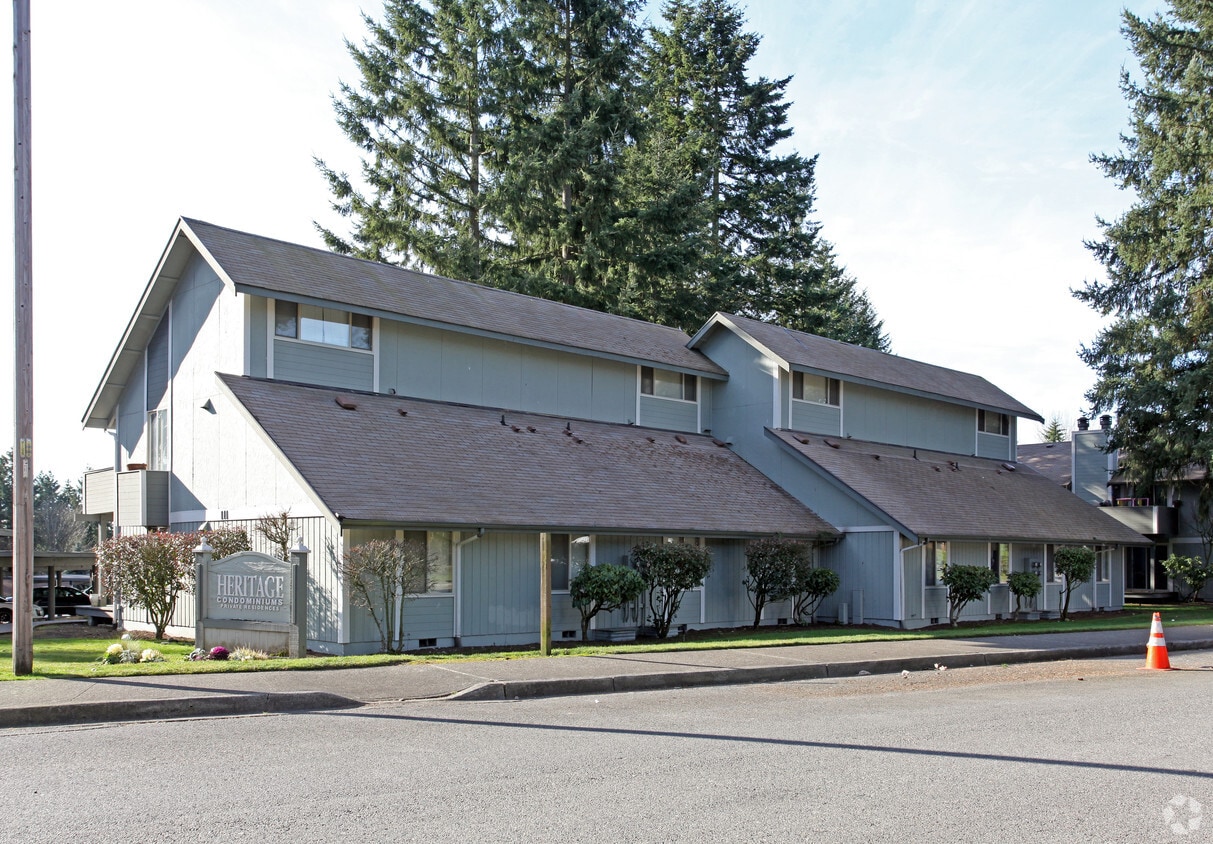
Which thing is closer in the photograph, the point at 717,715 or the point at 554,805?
the point at 554,805

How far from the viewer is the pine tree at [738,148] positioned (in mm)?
48156

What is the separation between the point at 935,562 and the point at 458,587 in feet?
40.5

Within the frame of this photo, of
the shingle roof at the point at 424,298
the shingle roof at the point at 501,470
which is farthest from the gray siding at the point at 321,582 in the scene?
the shingle roof at the point at 424,298

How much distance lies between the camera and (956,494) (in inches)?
1129

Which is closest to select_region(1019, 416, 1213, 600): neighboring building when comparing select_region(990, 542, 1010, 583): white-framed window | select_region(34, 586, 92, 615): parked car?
select_region(990, 542, 1010, 583): white-framed window

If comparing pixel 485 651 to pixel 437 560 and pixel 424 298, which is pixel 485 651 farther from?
pixel 424 298

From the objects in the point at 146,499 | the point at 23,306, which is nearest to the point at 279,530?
the point at 146,499

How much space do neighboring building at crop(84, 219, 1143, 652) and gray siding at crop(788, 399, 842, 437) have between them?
8cm

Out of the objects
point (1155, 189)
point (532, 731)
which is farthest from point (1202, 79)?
point (532, 731)

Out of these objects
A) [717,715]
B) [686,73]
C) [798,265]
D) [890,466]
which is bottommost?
[717,715]

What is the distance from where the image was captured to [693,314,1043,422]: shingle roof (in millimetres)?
28922

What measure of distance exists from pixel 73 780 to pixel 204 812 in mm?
1511

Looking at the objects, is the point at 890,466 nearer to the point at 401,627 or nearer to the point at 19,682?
the point at 401,627

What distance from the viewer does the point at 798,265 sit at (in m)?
48.7
